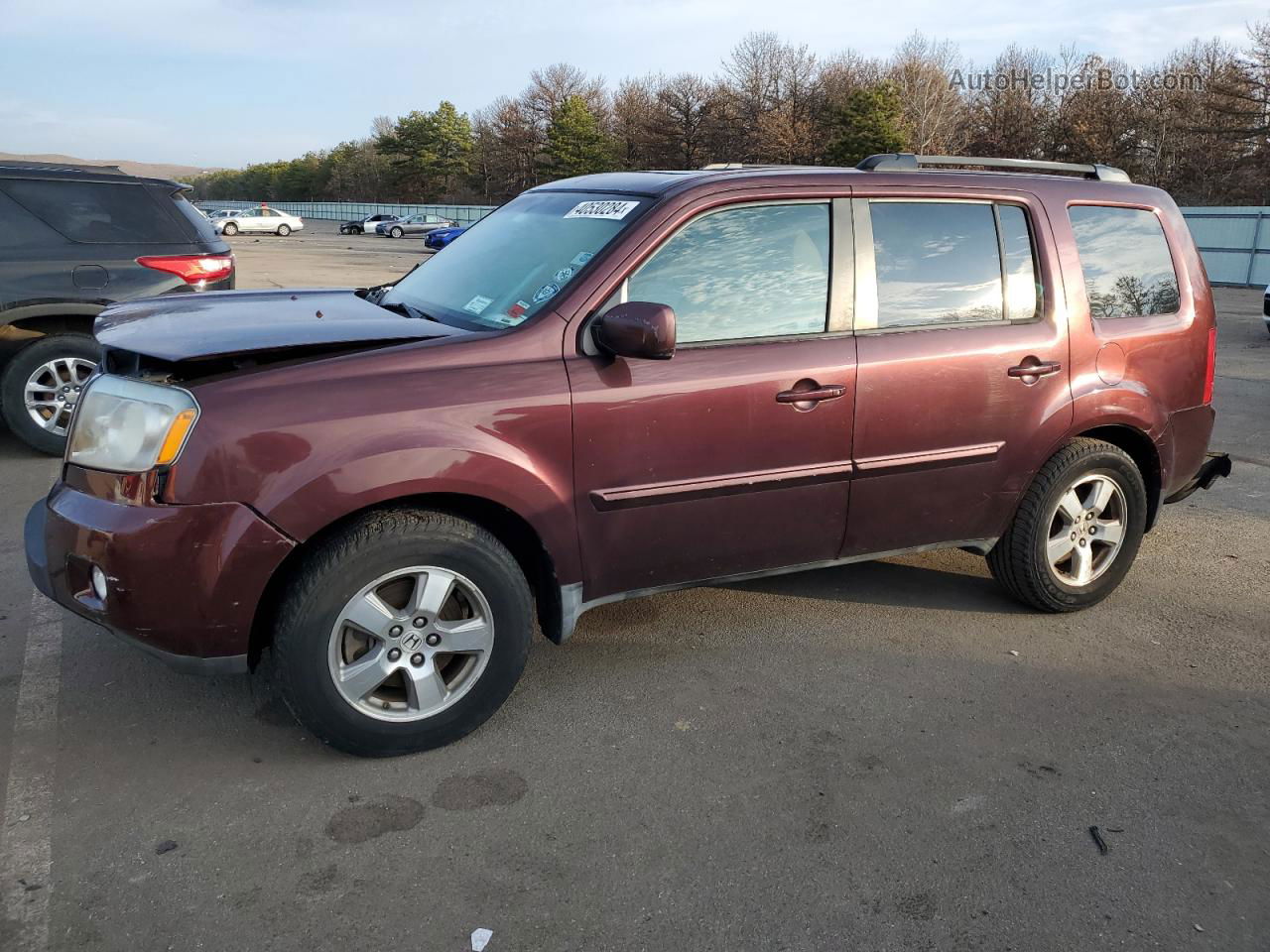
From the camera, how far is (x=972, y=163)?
13.9 feet

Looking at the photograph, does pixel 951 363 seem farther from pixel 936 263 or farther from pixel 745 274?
pixel 745 274

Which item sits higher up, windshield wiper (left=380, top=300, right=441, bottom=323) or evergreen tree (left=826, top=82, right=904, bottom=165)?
evergreen tree (left=826, top=82, right=904, bottom=165)

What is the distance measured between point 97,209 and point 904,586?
5806 millimetres

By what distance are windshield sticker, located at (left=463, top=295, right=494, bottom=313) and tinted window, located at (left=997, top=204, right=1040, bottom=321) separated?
2.05m

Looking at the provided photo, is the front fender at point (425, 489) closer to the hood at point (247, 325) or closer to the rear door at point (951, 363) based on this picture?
the hood at point (247, 325)

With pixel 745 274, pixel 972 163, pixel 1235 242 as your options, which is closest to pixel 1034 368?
pixel 972 163

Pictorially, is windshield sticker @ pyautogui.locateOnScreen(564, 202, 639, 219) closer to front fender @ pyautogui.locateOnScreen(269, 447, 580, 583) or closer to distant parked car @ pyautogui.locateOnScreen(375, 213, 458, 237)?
front fender @ pyautogui.locateOnScreen(269, 447, 580, 583)

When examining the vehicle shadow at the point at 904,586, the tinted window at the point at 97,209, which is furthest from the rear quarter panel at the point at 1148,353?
the tinted window at the point at 97,209

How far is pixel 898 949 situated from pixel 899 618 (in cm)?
208

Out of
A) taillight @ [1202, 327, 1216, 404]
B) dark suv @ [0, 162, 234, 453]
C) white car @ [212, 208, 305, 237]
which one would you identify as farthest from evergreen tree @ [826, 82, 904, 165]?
taillight @ [1202, 327, 1216, 404]

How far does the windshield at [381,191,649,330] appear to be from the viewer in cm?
347

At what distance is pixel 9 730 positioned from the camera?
3.28 metres

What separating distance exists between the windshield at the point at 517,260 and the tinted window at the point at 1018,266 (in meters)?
1.56

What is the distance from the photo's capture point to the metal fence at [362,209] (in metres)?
66.1
